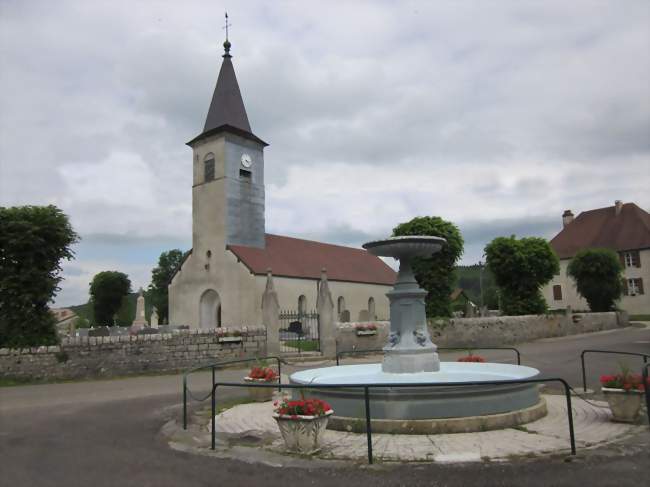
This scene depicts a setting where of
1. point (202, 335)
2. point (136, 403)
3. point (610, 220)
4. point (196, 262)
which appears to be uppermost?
point (610, 220)

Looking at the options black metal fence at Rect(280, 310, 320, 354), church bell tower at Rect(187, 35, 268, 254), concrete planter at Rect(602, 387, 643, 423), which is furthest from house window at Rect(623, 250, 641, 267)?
concrete planter at Rect(602, 387, 643, 423)

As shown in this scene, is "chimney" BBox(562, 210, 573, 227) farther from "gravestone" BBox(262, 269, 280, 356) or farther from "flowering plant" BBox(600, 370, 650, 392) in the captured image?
"flowering plant" BBox(600, 370, 650, 392)

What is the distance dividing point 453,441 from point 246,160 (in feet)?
104

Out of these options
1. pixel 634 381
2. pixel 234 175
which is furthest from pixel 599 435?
pixel 234 175

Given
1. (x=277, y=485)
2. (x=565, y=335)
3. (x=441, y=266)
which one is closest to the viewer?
(x=277, y=485)

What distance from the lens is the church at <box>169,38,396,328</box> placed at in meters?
33.8

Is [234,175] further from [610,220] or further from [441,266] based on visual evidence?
[610,220]

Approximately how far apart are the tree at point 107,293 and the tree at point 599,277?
39.2 metres

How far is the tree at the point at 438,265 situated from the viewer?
25.5 meters

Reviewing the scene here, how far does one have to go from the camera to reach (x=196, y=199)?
36438mm

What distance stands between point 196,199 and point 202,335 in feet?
68.3

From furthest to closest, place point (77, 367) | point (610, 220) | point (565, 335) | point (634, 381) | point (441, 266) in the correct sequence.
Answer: point (610, 220) < point (565, 335) < point (441, 266) < point (77, 367) < point (634, 381)

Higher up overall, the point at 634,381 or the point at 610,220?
the point at 610,220

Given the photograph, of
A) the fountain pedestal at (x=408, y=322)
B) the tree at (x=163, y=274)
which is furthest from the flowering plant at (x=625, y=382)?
the tree at (x=163, y=274)
